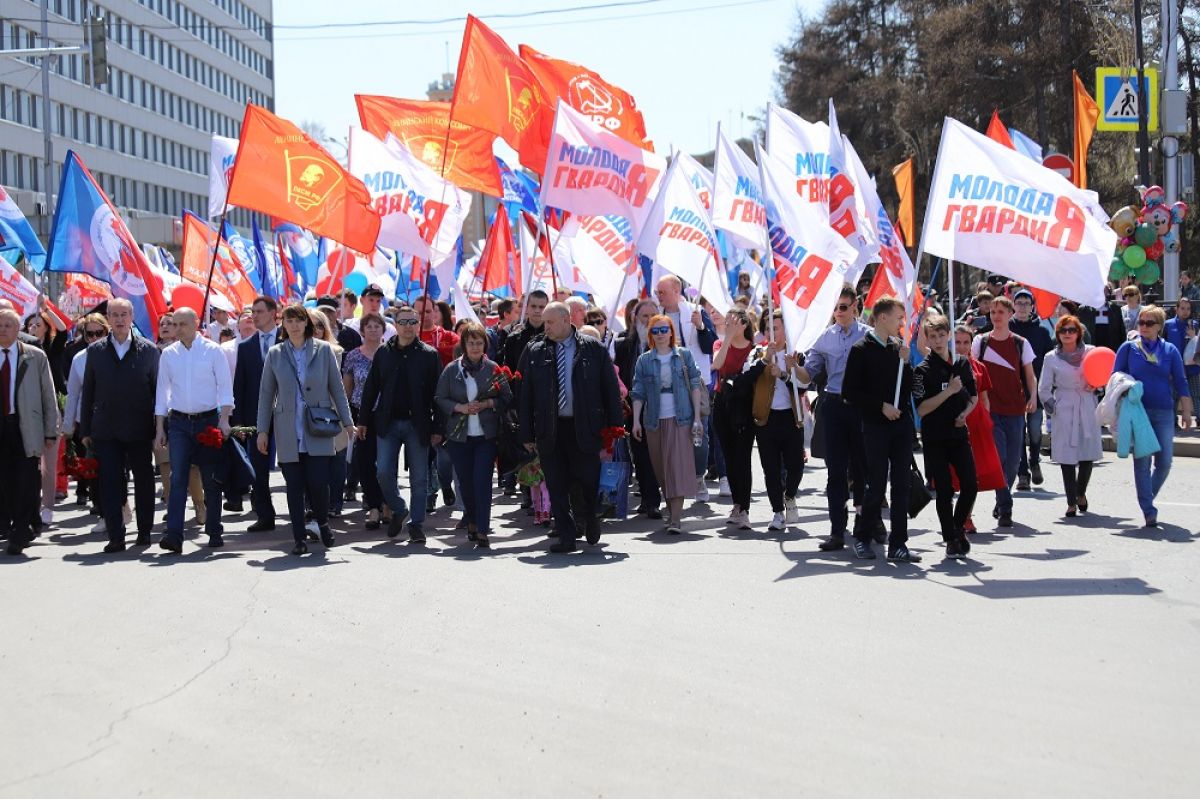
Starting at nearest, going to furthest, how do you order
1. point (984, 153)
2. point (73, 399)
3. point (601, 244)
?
point (984, 153), point (73, 399), point (601, 244)

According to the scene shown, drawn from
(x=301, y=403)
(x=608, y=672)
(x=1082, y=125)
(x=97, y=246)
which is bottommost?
(x=608, y=672)

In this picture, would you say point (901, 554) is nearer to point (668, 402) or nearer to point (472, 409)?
point (668, 402)

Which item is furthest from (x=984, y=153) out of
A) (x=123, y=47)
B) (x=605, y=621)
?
(x=123, y=47)

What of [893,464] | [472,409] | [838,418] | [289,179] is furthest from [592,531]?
[289,179]

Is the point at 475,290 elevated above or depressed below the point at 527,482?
above

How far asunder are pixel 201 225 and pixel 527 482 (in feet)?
43.8

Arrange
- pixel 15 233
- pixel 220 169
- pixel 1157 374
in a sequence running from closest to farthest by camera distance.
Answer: pixel 1157 374, pixel 15 233, pixel 220 169

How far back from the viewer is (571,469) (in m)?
11.1

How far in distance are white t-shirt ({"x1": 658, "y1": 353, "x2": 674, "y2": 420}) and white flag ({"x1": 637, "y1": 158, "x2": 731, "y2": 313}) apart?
Result: 2885 millimetres

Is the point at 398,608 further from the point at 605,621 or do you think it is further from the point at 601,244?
the point at 601,244

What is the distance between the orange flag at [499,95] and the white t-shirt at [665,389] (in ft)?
15.7

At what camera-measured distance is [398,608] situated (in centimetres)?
853

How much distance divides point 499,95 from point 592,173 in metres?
1.65

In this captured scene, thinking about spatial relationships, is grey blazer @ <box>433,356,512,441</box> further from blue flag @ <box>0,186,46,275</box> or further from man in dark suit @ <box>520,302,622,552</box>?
blue flag @ <box>0,186,46,275</box>
